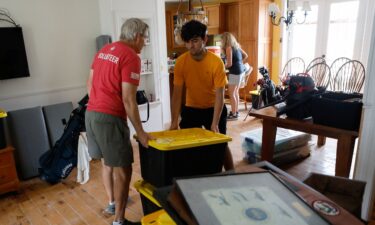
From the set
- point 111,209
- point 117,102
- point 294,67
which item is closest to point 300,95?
point 117,102

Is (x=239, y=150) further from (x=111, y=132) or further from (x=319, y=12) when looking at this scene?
(x=319, y=12)

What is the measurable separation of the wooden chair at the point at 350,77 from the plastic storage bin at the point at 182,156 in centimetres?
354

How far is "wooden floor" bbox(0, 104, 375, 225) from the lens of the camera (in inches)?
90.6

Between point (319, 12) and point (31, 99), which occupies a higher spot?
point (319, 12)

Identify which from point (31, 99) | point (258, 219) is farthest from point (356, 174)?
point (31, 99)

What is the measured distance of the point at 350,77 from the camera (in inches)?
176

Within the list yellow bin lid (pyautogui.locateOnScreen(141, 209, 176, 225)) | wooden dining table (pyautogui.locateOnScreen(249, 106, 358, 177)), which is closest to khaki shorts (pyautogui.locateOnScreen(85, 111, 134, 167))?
yellow bin lid (pyautogui.locateOnScreen(141, 209, 176, 225))

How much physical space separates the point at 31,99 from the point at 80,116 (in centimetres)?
85

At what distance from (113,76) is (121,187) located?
0.78 metres

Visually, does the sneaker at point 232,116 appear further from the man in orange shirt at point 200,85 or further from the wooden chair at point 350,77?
the man in orange shirt at point 200,85

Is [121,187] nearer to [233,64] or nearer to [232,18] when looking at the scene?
[233,64]

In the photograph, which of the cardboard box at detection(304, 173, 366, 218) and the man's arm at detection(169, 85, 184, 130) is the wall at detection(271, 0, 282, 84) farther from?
the cardboard box at detection(304, 173, 366, 218)

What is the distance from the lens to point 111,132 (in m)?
1.88

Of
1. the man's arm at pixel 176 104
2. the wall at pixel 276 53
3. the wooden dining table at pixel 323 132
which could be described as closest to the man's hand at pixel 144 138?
the man's arm at pixel 176 104
